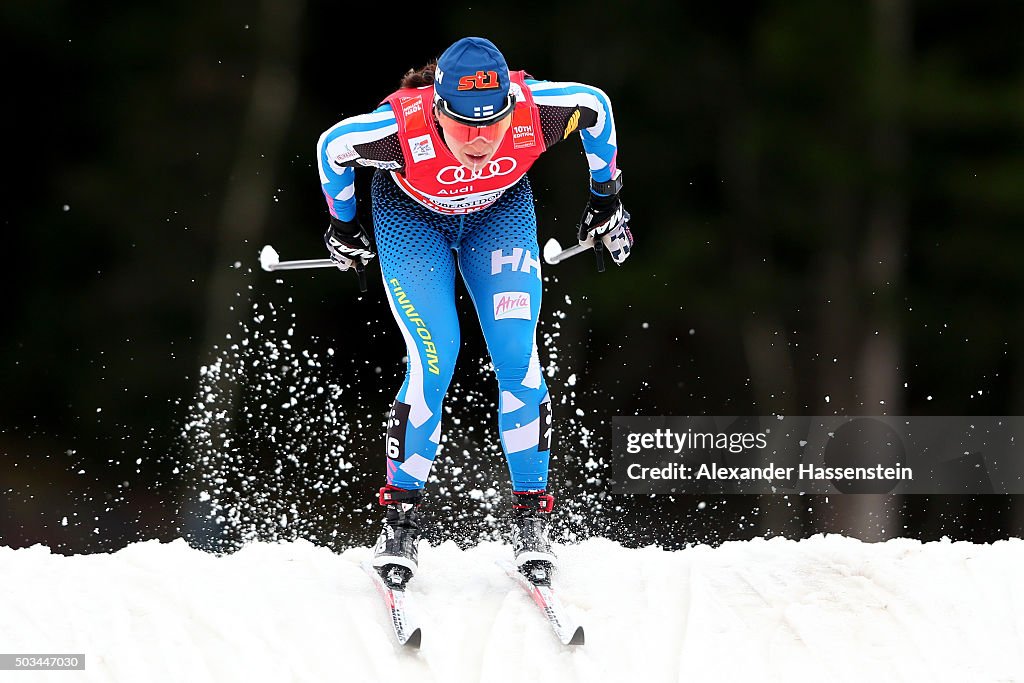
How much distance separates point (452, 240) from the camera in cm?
375

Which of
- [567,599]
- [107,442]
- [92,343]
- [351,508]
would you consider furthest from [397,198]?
[92,343]

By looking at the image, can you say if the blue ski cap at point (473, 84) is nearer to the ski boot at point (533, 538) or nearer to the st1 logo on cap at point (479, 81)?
the st1 logo on cap at point (479, 81)

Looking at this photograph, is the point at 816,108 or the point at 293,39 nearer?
the point at 816,108

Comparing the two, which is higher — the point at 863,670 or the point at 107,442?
the point at 863,670

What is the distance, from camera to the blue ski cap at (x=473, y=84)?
328cm

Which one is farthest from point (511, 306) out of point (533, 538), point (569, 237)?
point (569, 237)

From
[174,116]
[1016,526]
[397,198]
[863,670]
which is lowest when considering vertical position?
[1016,526]

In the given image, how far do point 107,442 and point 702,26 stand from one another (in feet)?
23.3

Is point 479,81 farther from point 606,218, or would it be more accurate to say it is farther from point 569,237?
point 569,237

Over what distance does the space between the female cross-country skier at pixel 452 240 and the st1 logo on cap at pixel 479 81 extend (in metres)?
0.08

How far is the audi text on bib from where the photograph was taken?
3461 millimetres

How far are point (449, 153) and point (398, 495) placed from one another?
3.69 feet

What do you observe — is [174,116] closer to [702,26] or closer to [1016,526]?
[702,26]

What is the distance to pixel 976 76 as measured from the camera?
10.7 metres
